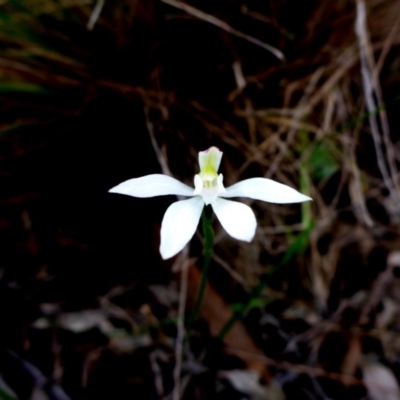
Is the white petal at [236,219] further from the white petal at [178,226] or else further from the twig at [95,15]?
the twig at [95,15]

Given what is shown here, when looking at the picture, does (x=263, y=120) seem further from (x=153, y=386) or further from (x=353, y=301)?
(x=153, y=386)

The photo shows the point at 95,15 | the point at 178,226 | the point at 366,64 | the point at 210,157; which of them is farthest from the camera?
the point at 366,64

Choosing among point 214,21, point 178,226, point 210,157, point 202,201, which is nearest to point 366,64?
point 214,21

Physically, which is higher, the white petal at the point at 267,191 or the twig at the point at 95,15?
the twig at the point at 95,15

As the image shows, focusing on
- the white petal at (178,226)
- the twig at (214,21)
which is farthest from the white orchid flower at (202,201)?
the twig at (214,21)

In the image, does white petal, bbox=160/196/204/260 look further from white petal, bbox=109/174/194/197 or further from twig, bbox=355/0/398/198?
twig, bbox=355/0/398/198

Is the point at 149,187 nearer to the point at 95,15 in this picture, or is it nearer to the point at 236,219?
the point at 236,219

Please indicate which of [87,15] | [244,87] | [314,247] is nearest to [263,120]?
[244,87]
